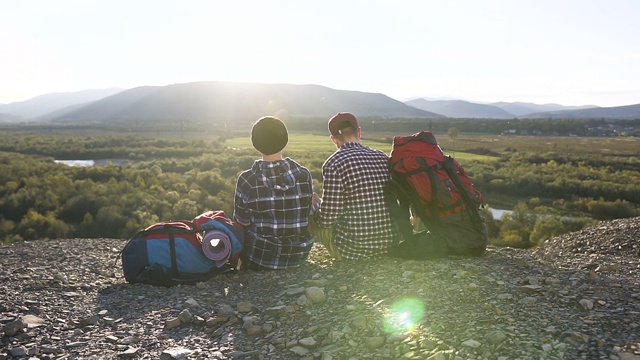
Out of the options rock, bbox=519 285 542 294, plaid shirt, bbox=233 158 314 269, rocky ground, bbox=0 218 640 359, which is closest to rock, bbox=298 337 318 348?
rocky ground, bbox=0 218 640 359

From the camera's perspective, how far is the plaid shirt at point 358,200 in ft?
19.1

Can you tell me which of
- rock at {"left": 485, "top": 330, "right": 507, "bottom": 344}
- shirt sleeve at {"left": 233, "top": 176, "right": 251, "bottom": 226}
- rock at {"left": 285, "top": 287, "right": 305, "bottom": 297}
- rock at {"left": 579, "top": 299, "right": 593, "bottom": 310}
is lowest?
rock at {"left": 285, "top": 287, "right": 305, "bottom": 297}

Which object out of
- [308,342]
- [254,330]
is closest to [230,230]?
[254,330]

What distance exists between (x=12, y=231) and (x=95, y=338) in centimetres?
1642

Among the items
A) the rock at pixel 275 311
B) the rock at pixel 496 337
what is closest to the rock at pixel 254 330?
the rock at pixel 275 311

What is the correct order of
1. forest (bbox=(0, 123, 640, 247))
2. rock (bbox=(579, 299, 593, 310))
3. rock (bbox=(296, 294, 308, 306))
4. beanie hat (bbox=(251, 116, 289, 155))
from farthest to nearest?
forest (bbox=(0, 123, 640, 247)) → beanie hat (bbox=(251, 116, 289, 155)) → rock (bbox=(296, 294, 308, 306)) → rock (bbox=(579, 299, 593, 310))

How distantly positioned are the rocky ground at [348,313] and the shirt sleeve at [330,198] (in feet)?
2.02

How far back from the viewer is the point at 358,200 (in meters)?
5.85

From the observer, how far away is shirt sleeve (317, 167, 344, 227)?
582 cm

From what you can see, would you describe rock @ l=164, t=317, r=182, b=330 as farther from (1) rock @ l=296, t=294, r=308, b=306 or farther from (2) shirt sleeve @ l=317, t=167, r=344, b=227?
(2) shirt sleeve @ l=317, t=167, r=344, b=227

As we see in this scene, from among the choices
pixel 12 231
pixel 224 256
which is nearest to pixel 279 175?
pixel 224 256

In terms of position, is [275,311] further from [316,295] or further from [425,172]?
[425,172]

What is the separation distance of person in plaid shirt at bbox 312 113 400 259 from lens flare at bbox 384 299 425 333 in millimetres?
1456

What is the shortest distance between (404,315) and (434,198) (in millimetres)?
1748
